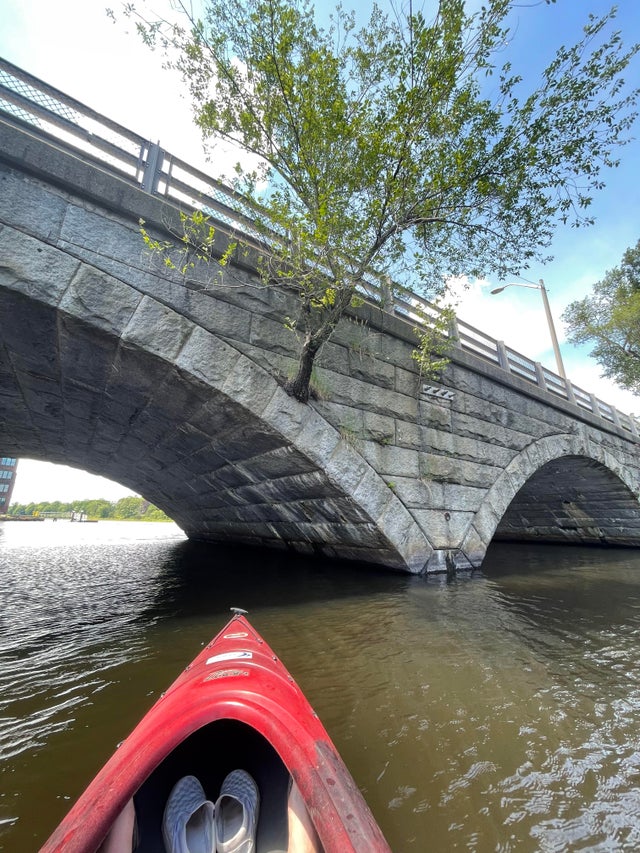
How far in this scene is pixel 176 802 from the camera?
4.94 feet

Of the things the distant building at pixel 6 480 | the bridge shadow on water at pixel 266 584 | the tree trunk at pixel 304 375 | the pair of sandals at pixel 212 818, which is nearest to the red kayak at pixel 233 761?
the pair of sandals at pixel 212 818

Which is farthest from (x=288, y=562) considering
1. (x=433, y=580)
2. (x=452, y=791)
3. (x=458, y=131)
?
(x=458, y=131)

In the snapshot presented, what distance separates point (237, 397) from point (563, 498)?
12891 mm

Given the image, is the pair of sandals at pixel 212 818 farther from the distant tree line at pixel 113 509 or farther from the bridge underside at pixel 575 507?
the distant tree line at pixel 113 509

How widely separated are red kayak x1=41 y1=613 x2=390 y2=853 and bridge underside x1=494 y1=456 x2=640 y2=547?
10455 millimetres

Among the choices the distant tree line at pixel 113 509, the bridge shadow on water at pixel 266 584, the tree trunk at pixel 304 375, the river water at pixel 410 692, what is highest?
the distant tree line at pixel 113 509

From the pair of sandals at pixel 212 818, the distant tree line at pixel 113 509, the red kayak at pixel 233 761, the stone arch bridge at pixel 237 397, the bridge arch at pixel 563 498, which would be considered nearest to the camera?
the red kayak at pixel 233 761

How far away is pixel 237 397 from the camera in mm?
4316

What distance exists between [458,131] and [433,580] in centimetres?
608

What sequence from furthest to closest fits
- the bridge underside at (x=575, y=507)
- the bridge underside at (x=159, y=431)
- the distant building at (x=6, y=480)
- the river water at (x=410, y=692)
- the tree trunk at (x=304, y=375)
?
1. the distant building at (x=6, y=480)
2. the bridge underside at (x=575, y=507)
3. the tree trunk at (x=304, y=375)
4. the bridge underside at (x=159, y=431)
5. the river water at (x=410, y=692)

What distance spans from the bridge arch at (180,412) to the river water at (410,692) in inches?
51.1

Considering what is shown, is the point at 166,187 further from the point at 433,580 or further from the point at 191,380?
the point at 433,580

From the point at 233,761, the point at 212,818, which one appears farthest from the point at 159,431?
the point at 212,818

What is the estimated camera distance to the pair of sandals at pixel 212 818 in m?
1.34
